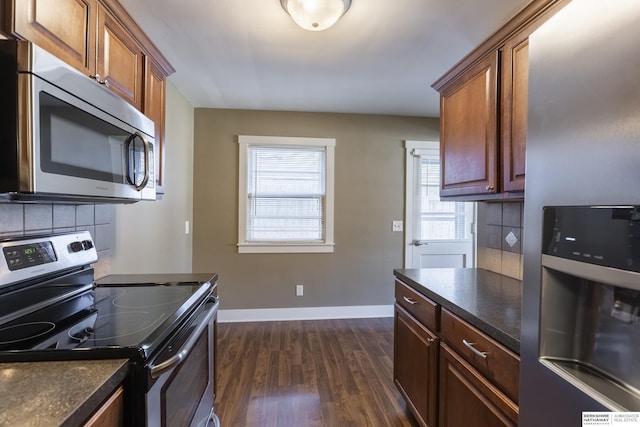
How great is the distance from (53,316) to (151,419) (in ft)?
1.98

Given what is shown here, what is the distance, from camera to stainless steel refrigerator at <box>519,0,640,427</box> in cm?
58

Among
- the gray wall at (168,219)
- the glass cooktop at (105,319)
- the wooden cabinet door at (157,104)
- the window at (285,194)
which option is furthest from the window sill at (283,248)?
the glass cooktop at (105,319)

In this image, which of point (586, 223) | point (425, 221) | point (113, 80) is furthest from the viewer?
point (425, 221)

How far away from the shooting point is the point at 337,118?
343cm

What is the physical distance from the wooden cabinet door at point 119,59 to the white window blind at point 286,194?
181 centimetres

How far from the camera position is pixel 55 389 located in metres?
0.67

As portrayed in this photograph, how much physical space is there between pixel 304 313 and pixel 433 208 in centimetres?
192

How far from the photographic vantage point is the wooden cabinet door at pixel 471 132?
1.56 m

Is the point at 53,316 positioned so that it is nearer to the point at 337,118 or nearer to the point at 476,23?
the point at 476,23

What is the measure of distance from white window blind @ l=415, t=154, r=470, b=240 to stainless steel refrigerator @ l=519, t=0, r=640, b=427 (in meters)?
2.85

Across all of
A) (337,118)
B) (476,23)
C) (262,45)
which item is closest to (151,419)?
(262,45)

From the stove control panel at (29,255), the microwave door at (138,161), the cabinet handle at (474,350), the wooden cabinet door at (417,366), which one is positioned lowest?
the wooden cabinet door at (417,366)

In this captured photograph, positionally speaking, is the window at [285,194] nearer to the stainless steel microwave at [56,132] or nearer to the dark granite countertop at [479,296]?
the dark granite countertop at [479,296]

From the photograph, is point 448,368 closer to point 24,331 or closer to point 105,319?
point 105,319
